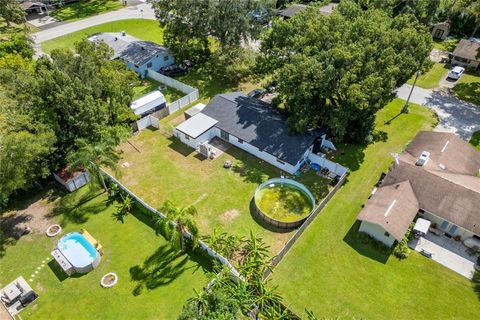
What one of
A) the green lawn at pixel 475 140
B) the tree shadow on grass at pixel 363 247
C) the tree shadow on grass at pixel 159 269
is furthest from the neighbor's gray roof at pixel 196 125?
the green lawn at pixel 475 140

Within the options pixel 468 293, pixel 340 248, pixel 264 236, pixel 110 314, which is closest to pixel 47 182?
pixel 110 314

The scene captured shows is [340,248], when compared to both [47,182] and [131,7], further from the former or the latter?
[131,7]

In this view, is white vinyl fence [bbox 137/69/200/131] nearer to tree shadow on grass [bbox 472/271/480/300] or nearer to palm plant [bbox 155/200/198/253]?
palm plant [bbox 155/200/198/253]

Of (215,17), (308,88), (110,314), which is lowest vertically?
(110,314)

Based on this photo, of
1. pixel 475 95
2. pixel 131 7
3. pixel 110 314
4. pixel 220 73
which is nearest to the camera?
pixel 110 314

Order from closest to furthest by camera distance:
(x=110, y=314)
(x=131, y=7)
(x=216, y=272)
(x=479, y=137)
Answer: (x=110, y=314), (x=216, y=272), (x=479, y=137), (x=131, y=7)

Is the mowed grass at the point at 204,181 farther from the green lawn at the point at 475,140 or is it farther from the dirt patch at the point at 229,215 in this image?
the green lawn at the point at 475,140

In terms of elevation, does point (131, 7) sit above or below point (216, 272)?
above

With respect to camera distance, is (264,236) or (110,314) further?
(264,236)
